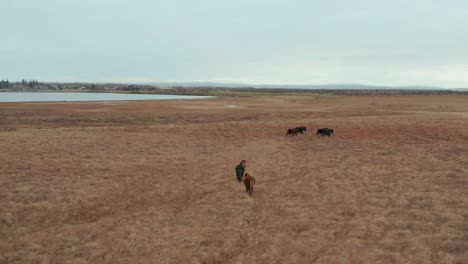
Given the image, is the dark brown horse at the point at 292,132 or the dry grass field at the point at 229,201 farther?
the dark brown horse at the point at 292,132

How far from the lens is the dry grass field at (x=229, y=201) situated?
9953mm

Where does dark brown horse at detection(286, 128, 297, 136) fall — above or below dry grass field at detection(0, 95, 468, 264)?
above

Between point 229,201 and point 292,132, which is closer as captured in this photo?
point 229,201

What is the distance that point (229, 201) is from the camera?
45.1 ft

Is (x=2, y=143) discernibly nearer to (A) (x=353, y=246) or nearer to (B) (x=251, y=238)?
(B) (x=251, y=238)

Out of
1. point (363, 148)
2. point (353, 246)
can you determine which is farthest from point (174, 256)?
point (363, 148)

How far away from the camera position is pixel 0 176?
52.6 feet

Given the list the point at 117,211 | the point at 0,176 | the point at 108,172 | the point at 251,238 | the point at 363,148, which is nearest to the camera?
the point at 251,238

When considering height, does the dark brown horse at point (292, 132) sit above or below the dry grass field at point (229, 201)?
above

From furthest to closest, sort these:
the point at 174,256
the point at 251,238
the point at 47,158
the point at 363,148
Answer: the point at 363,148 → the point at 47,158 → the point at 251,238 → the point at 174,256

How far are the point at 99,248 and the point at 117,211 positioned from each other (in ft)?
9.15

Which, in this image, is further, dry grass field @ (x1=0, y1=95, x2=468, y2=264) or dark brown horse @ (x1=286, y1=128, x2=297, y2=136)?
dark brown horse @ (x1=286, y1=128, x2=297, y2=136)

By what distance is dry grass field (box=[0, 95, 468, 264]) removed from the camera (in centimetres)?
995

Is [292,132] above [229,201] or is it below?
above
